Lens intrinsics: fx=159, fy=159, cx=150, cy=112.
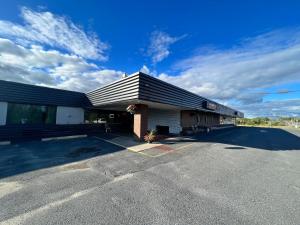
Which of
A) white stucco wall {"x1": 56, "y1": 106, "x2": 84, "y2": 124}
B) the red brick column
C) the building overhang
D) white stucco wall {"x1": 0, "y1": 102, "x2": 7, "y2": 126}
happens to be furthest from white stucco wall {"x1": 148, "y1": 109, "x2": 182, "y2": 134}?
white stucco wall {"x1": 0, "y1": 102, "x2": 7, "y2": 126}

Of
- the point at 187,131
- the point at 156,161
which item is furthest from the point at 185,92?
the point at 156,161

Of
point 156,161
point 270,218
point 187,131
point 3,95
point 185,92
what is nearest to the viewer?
point 270,218

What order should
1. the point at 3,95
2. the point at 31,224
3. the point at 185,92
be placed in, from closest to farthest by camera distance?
the point at 31,224 → the point at 3,95 → the point at 185,92

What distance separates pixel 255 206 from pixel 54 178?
5.88 meters

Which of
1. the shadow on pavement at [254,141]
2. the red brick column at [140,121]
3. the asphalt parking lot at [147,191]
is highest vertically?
the red brick column at [140,121]

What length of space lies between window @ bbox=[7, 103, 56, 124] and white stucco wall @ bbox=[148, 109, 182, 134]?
10.6 m

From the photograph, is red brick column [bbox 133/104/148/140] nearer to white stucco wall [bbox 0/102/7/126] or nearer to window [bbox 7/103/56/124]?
window [bbox 7/103/56/124]

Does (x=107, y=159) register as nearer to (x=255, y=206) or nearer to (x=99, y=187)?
(x=99, y=187)

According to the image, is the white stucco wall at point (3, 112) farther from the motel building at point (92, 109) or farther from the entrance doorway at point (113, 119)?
the entrance doorway at point (113, 119)

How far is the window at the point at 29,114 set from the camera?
13443mm

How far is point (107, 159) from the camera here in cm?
758

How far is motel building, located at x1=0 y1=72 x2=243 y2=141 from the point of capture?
37.4 ft

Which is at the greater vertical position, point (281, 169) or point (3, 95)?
point (3, 95)

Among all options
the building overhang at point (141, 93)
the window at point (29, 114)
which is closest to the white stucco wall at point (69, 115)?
the window at point (29, 114)
